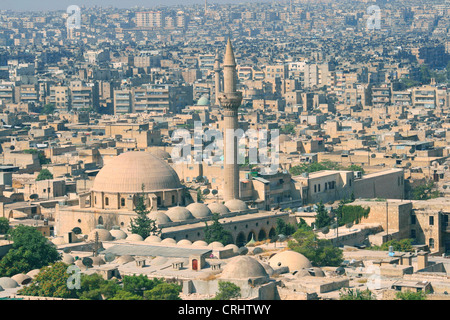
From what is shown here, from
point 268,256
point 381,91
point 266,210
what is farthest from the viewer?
point 381,91

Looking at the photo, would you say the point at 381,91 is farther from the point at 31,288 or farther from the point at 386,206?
the point at 31,288

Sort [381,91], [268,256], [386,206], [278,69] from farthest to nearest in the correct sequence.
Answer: [278,69]
[381,91]
[386,206]
[268,256]

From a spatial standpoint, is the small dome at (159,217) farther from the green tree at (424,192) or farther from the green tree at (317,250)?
the green tree at (424,192)

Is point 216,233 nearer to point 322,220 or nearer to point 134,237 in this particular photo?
point 134,237

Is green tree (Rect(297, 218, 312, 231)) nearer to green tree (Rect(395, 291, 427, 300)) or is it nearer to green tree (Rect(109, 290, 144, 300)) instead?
green tree (Rect(109, 290, 144, 300))

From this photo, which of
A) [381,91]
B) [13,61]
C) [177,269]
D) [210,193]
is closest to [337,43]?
[13,61]

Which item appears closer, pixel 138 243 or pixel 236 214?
pixel 138 243
